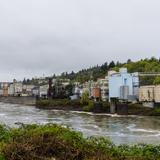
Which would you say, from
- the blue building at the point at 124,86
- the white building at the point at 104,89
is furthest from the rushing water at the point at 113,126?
the white building at the point at 104,89

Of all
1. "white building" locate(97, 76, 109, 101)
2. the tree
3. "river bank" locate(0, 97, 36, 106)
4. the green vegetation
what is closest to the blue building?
"white building" locate(97, 76, 109, 101)

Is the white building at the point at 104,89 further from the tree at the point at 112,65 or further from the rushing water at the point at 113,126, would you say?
the rushing water at the point at 113,126

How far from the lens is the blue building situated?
83.4 metres

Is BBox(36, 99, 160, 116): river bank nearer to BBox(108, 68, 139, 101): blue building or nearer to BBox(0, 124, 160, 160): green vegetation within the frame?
BBox(108, 68, 139, 101): blue building

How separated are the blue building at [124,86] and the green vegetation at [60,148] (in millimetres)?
73053

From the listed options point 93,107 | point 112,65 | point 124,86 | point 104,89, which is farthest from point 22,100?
point 124,86

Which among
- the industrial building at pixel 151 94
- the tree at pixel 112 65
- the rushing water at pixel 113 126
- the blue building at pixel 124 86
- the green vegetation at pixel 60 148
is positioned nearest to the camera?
the green vegetation at pixel 60 148

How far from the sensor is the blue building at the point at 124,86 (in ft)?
274

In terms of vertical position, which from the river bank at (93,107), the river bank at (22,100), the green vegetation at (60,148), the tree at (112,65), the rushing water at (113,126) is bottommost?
the rushing water at (113,126)

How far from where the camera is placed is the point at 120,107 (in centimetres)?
7562

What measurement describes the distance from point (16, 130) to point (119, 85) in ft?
245

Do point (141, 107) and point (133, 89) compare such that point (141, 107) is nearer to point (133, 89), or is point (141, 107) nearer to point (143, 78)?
point (133, 89)

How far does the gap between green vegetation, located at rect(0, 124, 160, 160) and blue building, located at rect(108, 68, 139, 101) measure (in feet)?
240

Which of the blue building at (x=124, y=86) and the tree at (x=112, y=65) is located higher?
the tree at (x=112, y=65)
